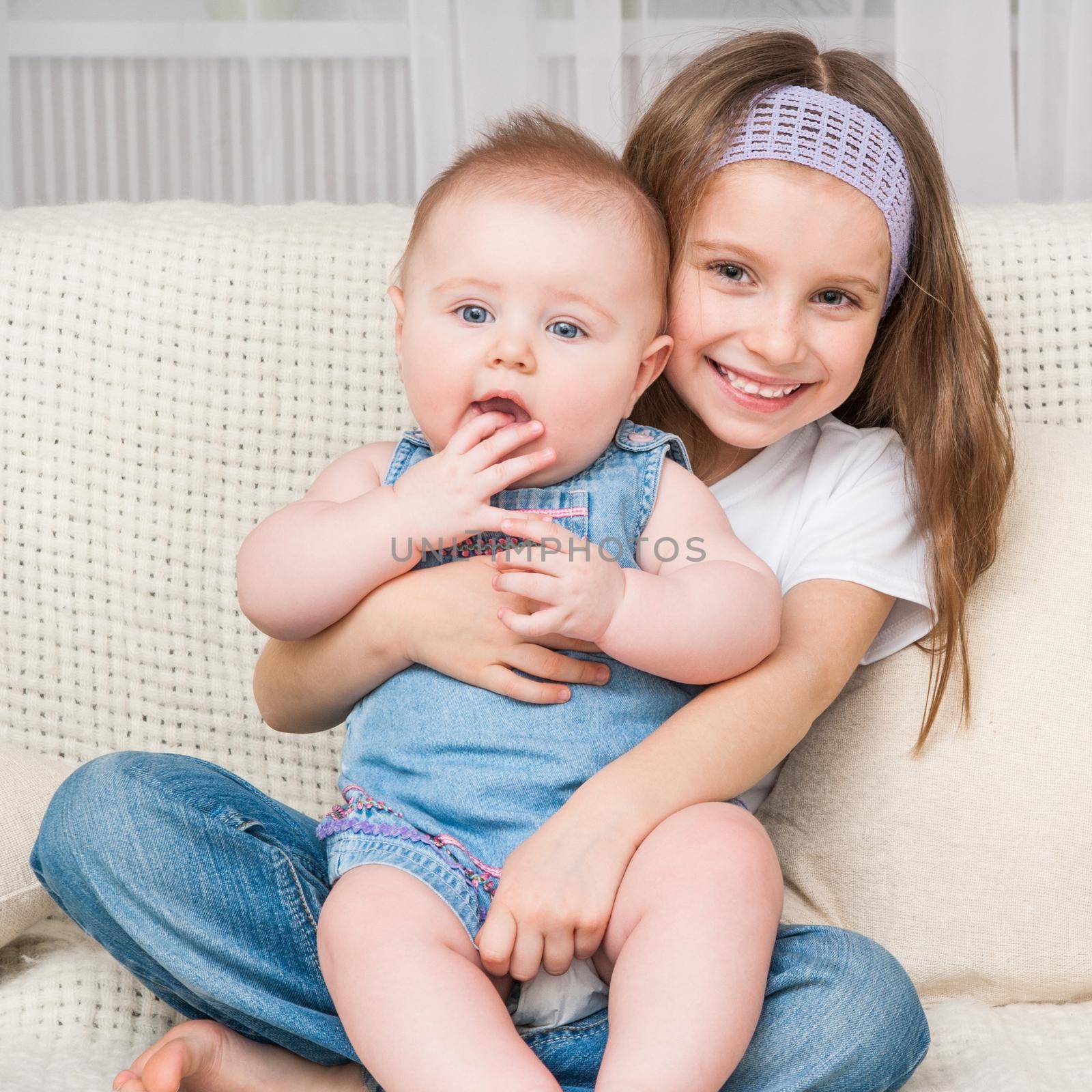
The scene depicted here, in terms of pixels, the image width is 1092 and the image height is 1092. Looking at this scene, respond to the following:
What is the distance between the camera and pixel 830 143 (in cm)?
103

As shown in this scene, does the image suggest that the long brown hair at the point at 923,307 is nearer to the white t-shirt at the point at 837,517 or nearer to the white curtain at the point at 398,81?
the white t-shirt at the point at 837,517

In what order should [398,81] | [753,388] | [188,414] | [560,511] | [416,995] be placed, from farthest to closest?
[398,81]
[188,414]
[753,388]
[560,511]
[416,995]

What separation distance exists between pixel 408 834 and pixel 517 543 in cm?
24

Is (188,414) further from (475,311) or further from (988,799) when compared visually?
(988,799)

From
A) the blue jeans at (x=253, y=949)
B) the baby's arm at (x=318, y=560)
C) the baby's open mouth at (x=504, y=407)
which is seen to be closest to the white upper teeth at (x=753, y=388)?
the baby's open mouth at (x=504, y=407)

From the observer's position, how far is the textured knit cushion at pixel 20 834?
103 centimetres

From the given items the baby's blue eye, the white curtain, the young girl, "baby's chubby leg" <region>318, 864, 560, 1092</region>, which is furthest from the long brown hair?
the white curtain

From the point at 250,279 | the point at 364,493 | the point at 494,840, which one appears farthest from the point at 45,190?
the point at 494,840

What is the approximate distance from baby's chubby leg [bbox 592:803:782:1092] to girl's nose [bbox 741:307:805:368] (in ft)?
1.26

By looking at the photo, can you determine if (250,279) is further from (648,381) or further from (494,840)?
(494,840)

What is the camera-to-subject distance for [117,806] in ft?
2.90

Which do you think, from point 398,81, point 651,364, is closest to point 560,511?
point 651,364

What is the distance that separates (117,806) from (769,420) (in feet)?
1.99

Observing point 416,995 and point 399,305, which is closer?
point 416,995
